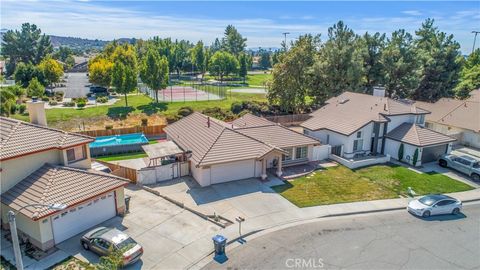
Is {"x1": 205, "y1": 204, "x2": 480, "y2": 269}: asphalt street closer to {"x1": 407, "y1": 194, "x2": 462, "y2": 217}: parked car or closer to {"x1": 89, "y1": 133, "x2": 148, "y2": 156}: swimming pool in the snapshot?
{"x1": 407, "y1": 194, "x2": 462, "y2": 217}: parked car

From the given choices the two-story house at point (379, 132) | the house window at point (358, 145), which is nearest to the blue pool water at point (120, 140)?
the two-story house at point (379, 132)

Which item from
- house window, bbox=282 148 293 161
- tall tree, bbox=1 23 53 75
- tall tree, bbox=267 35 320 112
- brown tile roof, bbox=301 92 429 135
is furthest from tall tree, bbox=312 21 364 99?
tall tree, bbox=1 23 53 75

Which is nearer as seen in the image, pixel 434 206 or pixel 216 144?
pixel 434 206

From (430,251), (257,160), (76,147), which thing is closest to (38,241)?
(76,147)

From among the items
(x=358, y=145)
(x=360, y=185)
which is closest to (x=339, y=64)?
(x=358, y=145)

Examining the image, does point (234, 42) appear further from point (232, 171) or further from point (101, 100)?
point (232, 171)

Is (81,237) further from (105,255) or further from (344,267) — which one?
(344,267)
